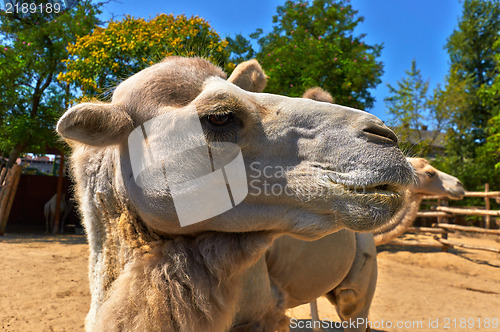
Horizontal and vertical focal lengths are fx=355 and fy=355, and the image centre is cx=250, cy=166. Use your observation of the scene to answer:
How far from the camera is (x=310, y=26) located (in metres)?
13.8

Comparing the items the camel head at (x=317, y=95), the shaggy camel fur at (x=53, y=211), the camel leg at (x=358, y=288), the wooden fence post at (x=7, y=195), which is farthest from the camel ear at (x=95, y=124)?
the shaggy camel fur at (x=53, y=211)

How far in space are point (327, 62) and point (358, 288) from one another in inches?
348

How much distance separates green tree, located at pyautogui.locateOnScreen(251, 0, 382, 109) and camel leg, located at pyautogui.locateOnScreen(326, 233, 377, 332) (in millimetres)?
7402

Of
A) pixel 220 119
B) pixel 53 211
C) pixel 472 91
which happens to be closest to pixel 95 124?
pixel 220 119

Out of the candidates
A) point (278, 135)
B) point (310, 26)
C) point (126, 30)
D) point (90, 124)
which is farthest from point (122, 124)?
point (310, 26)

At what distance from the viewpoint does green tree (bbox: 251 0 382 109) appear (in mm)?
10703

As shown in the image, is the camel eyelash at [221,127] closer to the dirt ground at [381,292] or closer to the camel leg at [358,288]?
the camel leg at [358,288]

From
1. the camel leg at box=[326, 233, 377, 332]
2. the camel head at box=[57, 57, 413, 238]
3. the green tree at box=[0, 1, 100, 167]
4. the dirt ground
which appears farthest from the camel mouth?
the green tree at box=[0, 1, 100, 167]

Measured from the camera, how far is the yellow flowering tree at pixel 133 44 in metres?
5.94

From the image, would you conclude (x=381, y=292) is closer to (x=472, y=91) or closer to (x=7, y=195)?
(x=7, y=195)

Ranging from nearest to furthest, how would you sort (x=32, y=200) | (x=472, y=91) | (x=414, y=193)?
(x=414, y=193)
(x=32, y=200)
(x=472, y=91)

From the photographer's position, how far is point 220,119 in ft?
5.13

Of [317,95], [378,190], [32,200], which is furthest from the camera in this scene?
[32,200]

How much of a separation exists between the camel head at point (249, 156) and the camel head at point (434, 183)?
4.77 metres
